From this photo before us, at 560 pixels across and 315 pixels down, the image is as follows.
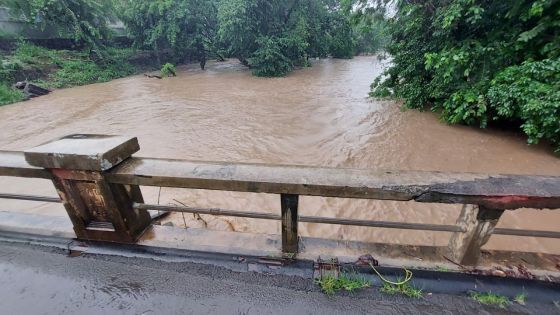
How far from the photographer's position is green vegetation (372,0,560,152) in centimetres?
482

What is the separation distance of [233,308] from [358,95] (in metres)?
11.3

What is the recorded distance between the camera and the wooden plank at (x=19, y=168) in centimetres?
193

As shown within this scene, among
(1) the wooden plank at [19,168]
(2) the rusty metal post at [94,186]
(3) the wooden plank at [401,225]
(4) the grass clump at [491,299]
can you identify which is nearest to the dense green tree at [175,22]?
(1) the wooden plank at [19,168]

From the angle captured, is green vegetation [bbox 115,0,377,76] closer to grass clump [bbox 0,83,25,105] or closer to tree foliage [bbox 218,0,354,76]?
tree foliage [bbox 218,0,354,76]

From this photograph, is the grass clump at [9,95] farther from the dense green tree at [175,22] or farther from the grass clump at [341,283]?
the grass clump at [341,283]

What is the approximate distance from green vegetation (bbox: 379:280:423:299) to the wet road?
0.12 ft

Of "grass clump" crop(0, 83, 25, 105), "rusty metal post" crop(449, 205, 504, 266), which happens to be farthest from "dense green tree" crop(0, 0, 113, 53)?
"rusty metal post" crop(449, 205, 504, 266)

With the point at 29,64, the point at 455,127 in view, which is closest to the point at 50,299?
the point at 455,127

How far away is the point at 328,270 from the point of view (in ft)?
6.25

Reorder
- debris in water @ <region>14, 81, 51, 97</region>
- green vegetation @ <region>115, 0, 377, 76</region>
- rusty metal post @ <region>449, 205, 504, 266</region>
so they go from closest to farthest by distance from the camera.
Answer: rusty metal post @ <region>449, 205, 504, 266</region>
debris in water @ <region>14, 81, 51, 97</region>
green vegetation @ <region>115, 0, 377, 76</region>

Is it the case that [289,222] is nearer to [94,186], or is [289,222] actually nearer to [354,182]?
[354,182]

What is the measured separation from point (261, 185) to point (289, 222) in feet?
1.25

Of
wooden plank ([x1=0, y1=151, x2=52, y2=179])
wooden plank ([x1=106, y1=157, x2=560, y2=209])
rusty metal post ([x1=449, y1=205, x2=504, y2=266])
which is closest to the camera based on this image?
wooden plank ([x1=106, y1=157, x2=560, y2=209])

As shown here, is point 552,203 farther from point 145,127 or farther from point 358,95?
point 358,95
